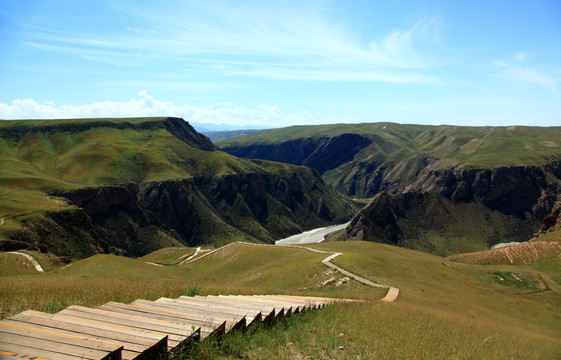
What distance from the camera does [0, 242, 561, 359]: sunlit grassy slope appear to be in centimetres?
994

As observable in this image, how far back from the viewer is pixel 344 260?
Answer: 150ft

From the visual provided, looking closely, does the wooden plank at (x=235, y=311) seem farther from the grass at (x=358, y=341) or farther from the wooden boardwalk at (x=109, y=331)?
the grass at (x=358, y=341)

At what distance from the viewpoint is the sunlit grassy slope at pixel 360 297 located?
9.94 m

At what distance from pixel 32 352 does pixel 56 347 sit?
0.92ft

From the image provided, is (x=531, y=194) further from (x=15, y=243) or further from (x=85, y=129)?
(x=85, y=129)

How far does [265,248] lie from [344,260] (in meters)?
21.6

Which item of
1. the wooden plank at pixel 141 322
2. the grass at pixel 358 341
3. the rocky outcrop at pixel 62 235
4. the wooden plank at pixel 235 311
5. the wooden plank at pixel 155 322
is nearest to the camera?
the wooden plank at pixel 141 322

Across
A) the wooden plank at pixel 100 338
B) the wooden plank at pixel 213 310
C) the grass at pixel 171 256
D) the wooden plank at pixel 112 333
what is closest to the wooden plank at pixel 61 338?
the wooden plank at pixel 100 338

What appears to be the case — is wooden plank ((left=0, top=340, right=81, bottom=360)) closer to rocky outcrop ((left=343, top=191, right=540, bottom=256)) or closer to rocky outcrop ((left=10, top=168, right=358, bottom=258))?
rocky outcrop ((left=10, top=168, right=358, bottom=258))

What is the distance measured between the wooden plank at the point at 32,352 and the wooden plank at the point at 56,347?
68 mm

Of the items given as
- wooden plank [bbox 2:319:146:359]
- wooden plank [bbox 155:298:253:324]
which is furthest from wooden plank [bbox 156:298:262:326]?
wooden plank [bbox 2:319:146:359]

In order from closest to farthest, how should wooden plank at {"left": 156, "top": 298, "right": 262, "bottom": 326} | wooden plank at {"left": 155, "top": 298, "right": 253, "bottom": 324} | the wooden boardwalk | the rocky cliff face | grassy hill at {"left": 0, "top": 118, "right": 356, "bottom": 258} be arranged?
the wooden boardwalk → wooden plank at {"left": 155, "top": 298, "right": 253, "bottom": 324} → wooden plank at {"left": 156, "top": 298, "right": 262, "bottom": 326} → grassy hill at {"left": 0, "top": 118, "right": 356, "bottom": 258} → the rocky cliff face

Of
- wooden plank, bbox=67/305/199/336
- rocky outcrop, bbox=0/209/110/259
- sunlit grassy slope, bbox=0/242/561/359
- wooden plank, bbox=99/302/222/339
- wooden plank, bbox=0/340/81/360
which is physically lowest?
rocky outcrop, bbox=0/209/110/259

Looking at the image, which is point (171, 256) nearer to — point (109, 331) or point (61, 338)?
point (109, 331)
